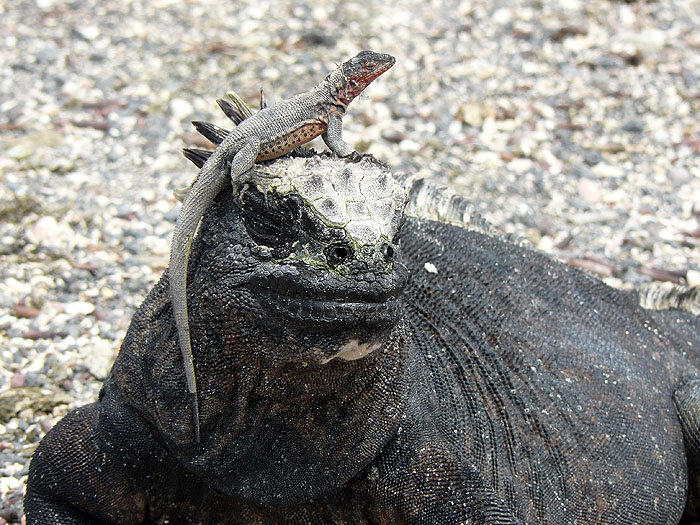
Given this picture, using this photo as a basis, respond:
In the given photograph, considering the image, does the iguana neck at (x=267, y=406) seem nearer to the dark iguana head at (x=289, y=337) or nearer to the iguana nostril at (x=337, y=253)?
the dark iguana head at (x=289, y=337)

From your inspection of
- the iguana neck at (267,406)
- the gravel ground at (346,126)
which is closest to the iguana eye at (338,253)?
the iguana neck at (267,406)

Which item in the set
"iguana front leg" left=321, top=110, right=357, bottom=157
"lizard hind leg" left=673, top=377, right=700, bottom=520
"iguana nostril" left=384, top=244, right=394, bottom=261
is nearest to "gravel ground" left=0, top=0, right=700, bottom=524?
"lizard hind leg" left=673, top=377, right=700, bottom=520

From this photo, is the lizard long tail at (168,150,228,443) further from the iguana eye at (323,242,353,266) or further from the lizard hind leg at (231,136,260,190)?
the iguana eye at (323,242,353,266)

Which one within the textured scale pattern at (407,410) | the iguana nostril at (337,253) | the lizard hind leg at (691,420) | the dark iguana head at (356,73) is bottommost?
the lizard hind leg at (691,420)

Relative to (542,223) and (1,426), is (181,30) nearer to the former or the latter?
(542,223)

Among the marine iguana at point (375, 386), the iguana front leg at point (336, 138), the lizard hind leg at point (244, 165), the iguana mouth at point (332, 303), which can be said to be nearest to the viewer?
the iguana mouth at point (332, 303)
